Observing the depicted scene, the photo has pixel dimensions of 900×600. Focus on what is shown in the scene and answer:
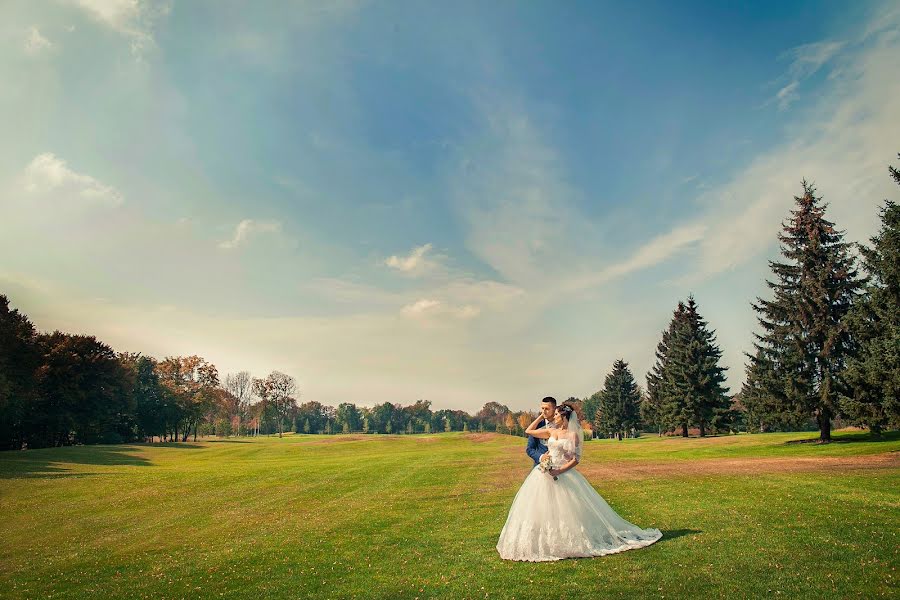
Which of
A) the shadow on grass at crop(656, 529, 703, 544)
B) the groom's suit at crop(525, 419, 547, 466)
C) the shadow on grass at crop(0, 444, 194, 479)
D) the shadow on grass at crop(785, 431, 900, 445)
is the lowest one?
the shadow on grass at crop(0, 444, 194, 479)

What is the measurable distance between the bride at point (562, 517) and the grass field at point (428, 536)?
1.66 feet

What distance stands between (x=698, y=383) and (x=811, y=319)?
24001mm

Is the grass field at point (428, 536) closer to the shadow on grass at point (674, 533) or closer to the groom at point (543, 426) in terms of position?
the shadow on grass at point (674, 533)

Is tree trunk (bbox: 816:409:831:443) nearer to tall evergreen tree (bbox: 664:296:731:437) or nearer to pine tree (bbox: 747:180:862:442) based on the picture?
pine tree (bbox: 747:180:862:442)

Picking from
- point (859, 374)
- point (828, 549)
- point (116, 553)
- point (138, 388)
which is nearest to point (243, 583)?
point (116, 553)

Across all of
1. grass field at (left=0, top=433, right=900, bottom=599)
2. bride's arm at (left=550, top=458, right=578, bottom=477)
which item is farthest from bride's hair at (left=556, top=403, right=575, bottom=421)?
grass field at (left=0, top=433, right=900, bottom=599)

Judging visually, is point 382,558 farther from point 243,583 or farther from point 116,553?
point 116,553

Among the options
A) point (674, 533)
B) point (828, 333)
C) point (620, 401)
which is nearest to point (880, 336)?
point (828, 333)

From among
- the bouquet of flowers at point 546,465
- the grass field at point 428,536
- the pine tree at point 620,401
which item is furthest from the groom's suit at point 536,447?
the pine tree at point 620,401

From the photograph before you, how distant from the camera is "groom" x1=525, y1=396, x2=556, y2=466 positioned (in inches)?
492

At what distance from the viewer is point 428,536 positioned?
14.2 m

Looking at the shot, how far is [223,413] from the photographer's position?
145 m

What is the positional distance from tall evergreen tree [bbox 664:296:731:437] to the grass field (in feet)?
115

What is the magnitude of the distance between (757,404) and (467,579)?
43795 mm
